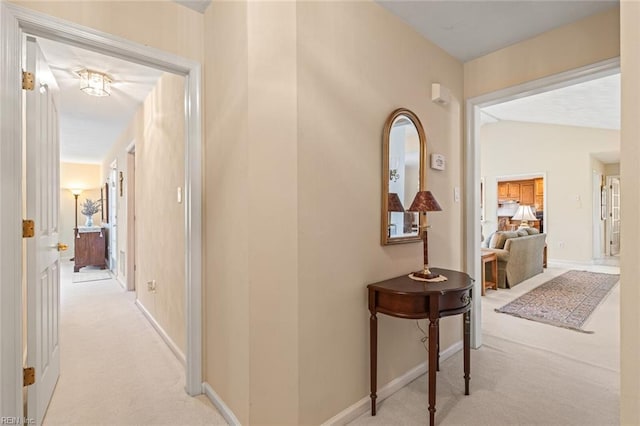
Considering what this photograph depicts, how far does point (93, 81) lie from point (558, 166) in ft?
28.4

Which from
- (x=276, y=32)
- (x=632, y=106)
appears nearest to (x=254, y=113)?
(x=276, y=32)

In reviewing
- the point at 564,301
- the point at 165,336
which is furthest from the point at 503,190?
the point at 165,336


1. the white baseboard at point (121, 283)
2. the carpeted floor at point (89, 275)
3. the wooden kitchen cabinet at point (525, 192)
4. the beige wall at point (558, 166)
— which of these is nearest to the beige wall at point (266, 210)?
the white baseboard at point (121, 283)

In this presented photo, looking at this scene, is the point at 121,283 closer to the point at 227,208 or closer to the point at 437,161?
the point at 227,208

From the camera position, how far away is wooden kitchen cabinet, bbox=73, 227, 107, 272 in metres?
6.19

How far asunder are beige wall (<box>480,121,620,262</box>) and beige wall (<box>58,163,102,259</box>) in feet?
32.5

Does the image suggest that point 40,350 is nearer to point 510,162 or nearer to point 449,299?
point 449,299

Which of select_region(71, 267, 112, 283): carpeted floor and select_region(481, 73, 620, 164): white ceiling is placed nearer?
select_region(481, 73, 620, 164): white ceiling

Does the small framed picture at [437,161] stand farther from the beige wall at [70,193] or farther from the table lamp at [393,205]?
the beige wall at [70,193]

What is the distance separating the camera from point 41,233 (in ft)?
5.92

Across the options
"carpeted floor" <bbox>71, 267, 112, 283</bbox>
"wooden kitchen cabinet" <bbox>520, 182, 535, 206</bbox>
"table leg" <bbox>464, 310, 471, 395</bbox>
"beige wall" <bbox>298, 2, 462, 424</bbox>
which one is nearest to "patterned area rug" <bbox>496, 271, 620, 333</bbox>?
"table leg" <bbox>464, 310, 471, 395</bbox>

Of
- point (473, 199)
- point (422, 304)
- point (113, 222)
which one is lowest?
point (422, 304)

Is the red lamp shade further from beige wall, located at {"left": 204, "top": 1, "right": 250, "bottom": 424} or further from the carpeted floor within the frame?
the carpeted floor

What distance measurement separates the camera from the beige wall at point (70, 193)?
25.5 feet
